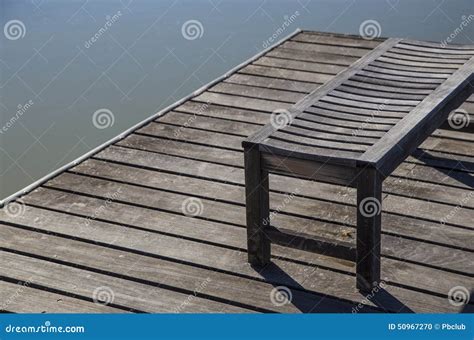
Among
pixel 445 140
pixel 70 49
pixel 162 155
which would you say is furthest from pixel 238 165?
pixel 70 49

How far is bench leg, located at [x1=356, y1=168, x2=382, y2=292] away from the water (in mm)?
2821

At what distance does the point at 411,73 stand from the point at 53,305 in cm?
173

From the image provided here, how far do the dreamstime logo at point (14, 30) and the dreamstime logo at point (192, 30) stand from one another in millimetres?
1386

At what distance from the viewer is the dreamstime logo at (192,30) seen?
7961 mm

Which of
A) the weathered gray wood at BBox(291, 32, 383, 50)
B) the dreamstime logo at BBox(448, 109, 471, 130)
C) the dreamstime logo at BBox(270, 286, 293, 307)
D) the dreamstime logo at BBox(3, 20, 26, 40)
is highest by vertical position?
the dreamstime logo at BBox(3, 20, 26, 40)

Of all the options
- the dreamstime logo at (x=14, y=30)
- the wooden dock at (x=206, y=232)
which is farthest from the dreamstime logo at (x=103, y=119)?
the dreamstime logo at (x=14, y=30)

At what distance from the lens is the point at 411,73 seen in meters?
4.02

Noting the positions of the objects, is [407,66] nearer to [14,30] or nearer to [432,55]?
[432,55]

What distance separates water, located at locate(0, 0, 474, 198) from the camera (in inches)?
Answer: 247
